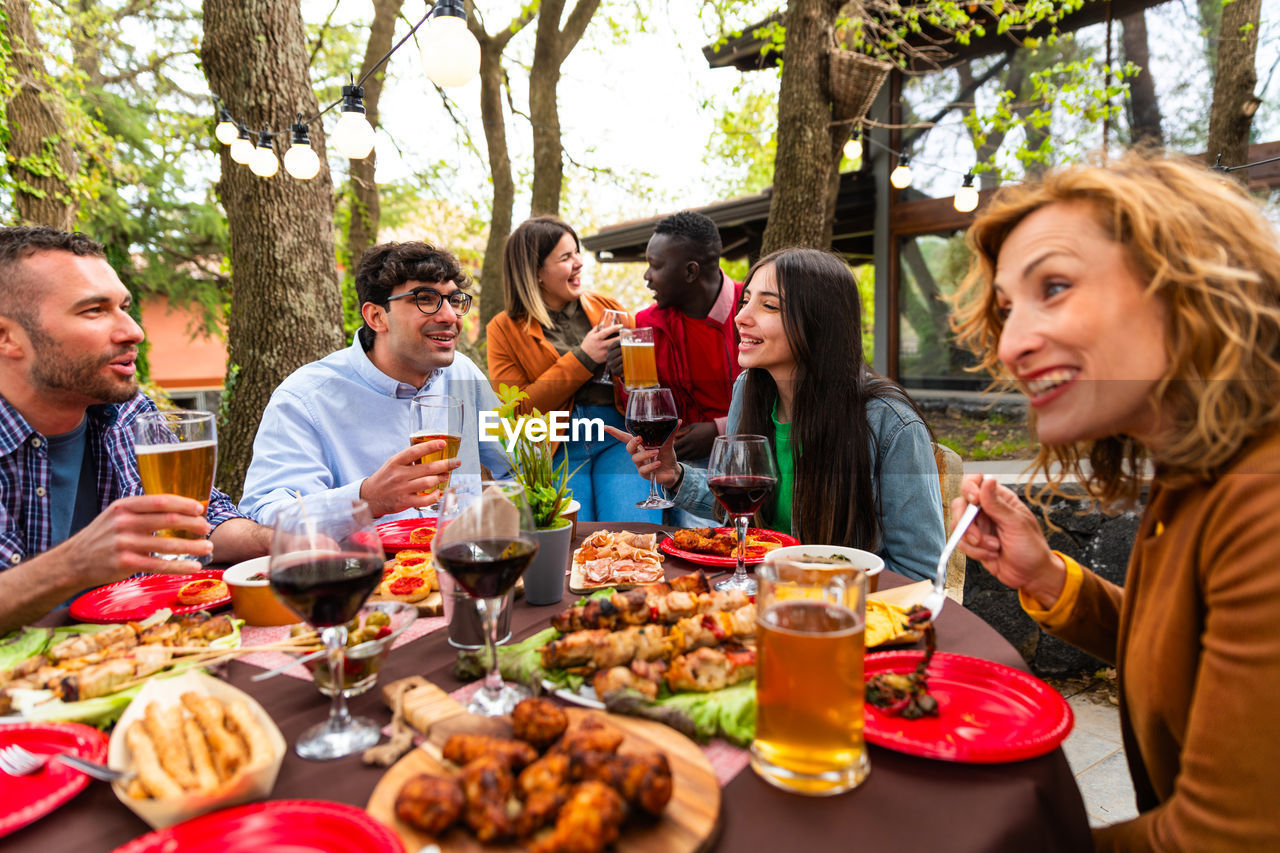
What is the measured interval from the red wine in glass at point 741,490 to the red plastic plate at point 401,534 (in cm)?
91

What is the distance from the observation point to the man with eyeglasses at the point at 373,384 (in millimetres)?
2814

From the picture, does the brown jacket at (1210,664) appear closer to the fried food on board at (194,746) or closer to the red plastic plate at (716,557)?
the red plastic plate at (716,557)

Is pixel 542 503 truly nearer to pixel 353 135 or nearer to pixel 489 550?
pixel 489 550

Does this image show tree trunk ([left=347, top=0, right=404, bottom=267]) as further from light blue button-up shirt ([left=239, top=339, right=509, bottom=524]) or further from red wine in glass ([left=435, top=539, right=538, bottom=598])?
red wine in glass ([left=435, top=539, right=538, bottom=598])

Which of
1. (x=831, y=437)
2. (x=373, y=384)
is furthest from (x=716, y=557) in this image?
(x=373, y=384)

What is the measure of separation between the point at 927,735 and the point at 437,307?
8.41ft

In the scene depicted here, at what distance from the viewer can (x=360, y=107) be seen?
12.8 feet

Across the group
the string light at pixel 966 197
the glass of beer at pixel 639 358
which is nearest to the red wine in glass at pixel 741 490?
the glass of beer at pixel 639 358

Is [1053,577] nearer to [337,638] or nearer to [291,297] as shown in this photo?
[337,638]

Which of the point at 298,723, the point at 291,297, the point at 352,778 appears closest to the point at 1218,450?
the point at 352,778

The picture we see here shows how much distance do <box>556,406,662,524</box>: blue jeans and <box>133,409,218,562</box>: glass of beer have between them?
2756 millimetres

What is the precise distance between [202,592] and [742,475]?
1345 millimetres

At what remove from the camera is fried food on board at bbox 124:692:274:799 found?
2.88ft

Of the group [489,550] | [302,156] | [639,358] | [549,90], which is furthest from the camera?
[549,90]
